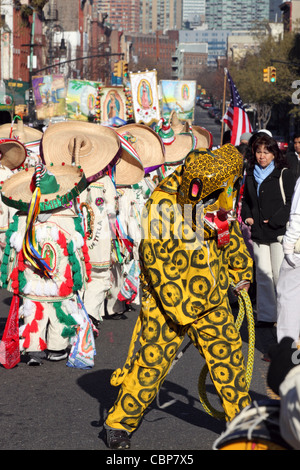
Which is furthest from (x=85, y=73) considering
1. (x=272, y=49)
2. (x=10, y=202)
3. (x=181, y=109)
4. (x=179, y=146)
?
(x=10, y=202)

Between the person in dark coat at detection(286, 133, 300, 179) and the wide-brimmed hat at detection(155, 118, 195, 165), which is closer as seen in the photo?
the person in dark coat at detection(286, 133, 300, 179)

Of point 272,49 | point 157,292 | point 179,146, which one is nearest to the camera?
point 157,292

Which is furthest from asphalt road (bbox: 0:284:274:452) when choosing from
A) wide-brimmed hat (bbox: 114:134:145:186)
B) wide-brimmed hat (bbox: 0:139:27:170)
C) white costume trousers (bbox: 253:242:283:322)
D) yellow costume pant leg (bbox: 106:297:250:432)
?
wide-brimmed hat (bbox: 0:139:27:170)

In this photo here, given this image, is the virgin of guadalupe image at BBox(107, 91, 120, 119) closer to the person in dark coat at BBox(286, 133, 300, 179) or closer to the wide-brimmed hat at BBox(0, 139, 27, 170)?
the wide-brimmed hat at BBox(0, 139, 27, 170)

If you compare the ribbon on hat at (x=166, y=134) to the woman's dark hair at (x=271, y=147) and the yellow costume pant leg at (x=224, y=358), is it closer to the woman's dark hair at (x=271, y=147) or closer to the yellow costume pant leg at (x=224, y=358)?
the woman's dark hair at (x=271, y=147)

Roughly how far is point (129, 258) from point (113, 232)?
716mm

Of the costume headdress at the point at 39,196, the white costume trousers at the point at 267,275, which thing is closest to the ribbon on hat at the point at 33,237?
the costume headdress at the point at 39,196

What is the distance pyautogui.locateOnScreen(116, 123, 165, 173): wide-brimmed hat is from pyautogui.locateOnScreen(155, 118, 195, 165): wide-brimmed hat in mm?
1492

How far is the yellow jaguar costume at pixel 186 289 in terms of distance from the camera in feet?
15.8

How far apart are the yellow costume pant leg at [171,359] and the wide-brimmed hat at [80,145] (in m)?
3.95

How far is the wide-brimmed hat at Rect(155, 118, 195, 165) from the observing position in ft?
43.3

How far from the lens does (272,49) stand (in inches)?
2739

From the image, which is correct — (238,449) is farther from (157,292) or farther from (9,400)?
(9,400)

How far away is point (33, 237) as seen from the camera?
23.0ft
